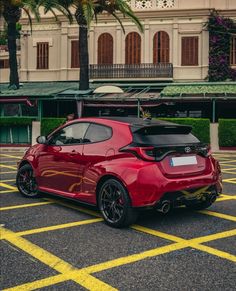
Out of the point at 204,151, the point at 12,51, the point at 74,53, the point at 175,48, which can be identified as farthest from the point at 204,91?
the point at 204,151

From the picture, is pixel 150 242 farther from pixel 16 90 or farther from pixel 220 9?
pixel 220 9

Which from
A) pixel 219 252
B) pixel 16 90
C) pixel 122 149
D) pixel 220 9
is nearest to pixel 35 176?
pixel 122 149

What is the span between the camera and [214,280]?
356cm

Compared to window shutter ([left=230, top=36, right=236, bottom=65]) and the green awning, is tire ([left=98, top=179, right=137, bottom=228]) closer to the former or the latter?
the green awning

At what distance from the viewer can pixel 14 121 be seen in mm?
23703

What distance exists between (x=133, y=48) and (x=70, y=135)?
23086 millimetres

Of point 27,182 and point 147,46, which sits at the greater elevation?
point 147,46

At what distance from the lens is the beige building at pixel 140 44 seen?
1077 inches

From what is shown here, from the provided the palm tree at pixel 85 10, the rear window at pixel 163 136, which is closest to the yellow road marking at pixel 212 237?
the rear window at pixel 163 136

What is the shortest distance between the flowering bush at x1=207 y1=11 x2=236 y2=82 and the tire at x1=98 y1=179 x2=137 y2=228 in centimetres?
2298

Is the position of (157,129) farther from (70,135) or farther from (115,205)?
(70,135)

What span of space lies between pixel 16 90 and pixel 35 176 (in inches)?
780

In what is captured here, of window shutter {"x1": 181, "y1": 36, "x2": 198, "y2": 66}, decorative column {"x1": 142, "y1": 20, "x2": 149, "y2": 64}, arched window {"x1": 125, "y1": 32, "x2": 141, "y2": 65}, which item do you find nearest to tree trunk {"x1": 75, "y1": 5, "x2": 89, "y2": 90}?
arched window {"x1": 125, "y1": 32, "x2": 141, "y2": 65}

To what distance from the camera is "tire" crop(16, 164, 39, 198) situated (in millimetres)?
7263
